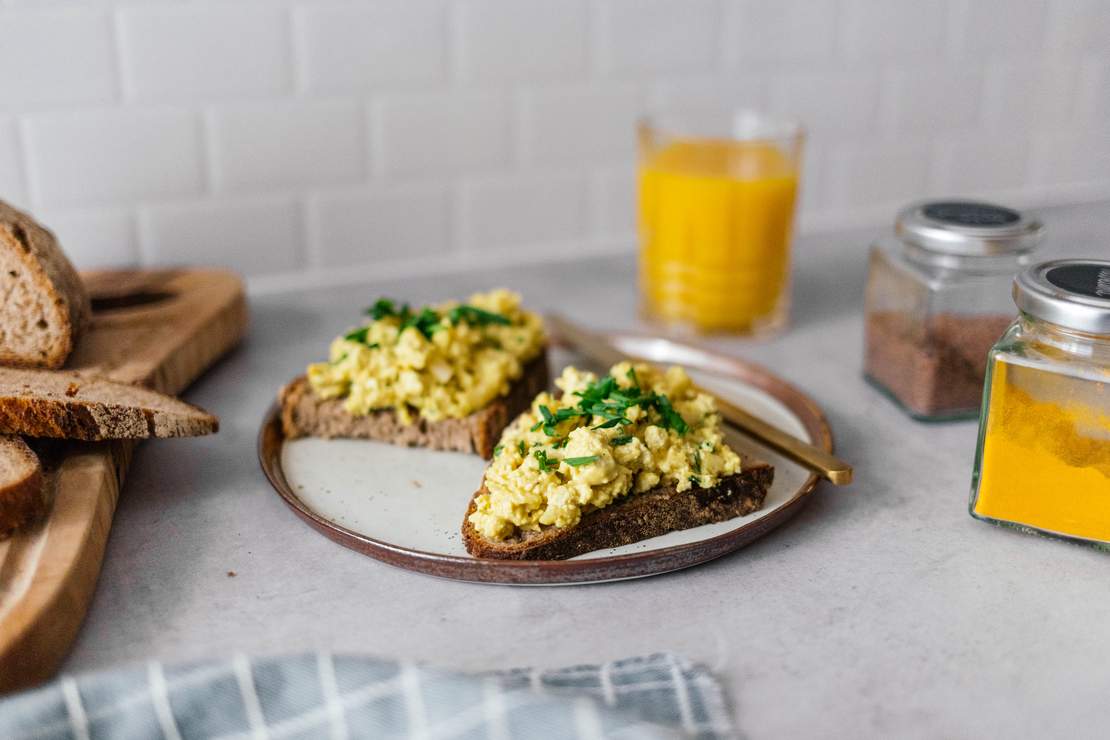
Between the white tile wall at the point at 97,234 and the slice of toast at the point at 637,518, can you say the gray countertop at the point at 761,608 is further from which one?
Result: the white tile wall at the point at 97,234

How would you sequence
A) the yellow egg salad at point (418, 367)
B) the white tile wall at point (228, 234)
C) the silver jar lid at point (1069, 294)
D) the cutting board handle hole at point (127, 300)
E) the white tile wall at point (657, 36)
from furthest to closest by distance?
the white tile wall at point (657, 36), the white tile wall at point (228, 234), the cutting board handle hole at point (127, 300), the yellow egg salad at point (418, 367), the silver jar lid at point (1069, 294)

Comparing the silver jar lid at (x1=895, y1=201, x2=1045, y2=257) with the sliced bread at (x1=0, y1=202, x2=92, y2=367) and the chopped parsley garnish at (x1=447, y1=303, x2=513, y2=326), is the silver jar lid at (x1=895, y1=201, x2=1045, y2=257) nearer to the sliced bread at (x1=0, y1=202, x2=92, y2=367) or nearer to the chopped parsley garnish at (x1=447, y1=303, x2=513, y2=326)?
the chopped parsley garnish at (x1=447, y1=303, x2=513, y2=326)

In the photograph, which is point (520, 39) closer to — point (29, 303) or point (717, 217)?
point (717, 217)

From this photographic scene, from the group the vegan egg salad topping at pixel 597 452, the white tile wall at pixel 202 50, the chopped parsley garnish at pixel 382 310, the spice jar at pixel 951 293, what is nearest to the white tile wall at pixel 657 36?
the white tile wall at pixel 202 50

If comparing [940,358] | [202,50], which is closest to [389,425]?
[940,358]

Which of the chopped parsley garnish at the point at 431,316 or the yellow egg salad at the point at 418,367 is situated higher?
the chopped parsley garnish at the point at 431,316

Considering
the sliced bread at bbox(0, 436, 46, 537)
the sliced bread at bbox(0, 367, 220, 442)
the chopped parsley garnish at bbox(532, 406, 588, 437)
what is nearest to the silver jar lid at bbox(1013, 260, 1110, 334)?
the chopped parsley garnish at bbox(532, 406, 588, 437)

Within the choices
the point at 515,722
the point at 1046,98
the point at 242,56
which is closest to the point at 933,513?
the point at 515,722
